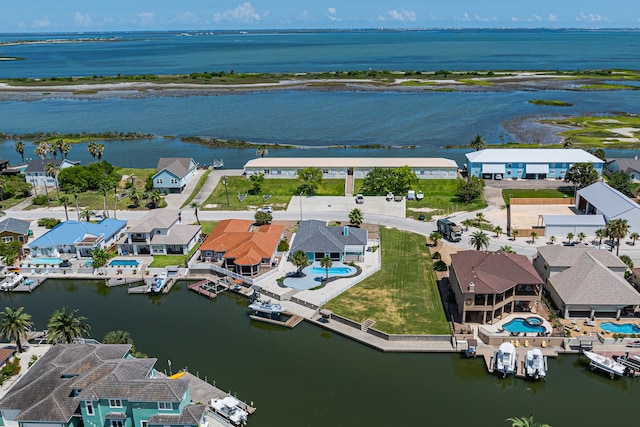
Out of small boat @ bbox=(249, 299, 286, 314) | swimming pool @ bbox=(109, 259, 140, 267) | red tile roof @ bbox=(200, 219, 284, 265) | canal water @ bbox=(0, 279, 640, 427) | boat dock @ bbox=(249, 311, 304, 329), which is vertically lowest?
canal water @ bbox=(0, 279, 640, 427)

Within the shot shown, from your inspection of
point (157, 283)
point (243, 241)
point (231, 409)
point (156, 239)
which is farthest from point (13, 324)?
point (243, 241)

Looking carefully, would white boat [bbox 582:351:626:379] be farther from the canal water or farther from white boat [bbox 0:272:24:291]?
white boat [bbox 0:272:24:291]

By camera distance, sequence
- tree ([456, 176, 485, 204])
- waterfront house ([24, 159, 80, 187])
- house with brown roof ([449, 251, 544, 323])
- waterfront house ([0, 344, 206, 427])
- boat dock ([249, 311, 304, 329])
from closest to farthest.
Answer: waterfront house ([0, 344, 206, 427]) → house with brown roof ([449, 251, 544, 323]) → boat dock ([249, 311, 304, 329]) → tree ([456, 176, 485, 204]) → waterfront house ([24, 159, 80, 187])

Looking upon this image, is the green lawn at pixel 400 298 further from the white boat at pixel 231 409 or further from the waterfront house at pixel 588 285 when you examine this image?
the white boat at pixel 231 409

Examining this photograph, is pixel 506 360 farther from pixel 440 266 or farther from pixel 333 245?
pixel 333 245

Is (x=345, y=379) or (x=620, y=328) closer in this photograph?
(x=345, y=379)

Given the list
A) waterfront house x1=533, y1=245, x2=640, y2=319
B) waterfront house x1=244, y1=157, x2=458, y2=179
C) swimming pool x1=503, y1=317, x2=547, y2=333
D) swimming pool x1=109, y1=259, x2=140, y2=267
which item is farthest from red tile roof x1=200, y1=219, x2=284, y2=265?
waterfront house x1=533, y1=245, x2=640, y2=319

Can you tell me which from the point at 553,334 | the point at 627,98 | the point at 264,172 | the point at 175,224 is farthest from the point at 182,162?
the point at 627,98
